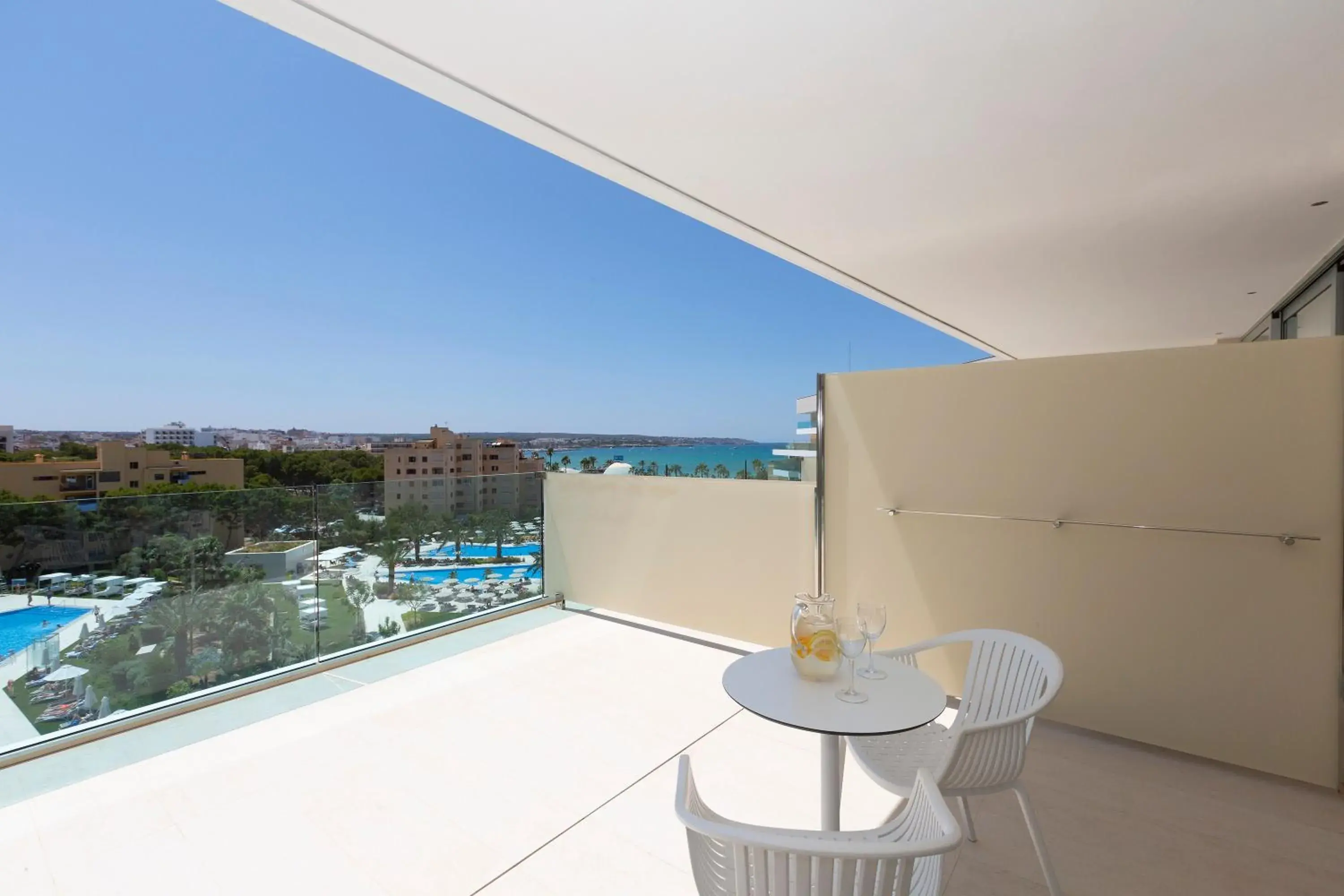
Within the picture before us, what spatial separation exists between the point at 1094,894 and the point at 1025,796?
451 millimetres

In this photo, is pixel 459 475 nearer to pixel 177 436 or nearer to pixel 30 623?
pixel 30 623

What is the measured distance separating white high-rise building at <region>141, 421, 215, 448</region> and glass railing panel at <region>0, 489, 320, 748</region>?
1.07 metres

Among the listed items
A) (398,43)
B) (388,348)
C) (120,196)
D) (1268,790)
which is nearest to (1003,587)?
(1268,790)

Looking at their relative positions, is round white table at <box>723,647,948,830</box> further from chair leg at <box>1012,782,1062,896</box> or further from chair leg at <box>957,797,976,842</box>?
chair leg at <box>957,797,976,842</box>

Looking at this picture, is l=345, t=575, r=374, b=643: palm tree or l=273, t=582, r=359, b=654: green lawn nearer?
l=273, t=582, r=359, b=654: green lawn

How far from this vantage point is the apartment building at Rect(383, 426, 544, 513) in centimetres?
423

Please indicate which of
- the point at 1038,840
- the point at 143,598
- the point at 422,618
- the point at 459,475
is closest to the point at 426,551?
the point at 422,618

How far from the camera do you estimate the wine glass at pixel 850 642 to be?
5.74 ft

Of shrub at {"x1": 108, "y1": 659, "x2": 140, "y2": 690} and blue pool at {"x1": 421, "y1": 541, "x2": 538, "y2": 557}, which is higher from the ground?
blue pool at {"x1": 421, "y1": 541, "x2": 538, "y2": 557}

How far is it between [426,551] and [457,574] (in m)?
0.32

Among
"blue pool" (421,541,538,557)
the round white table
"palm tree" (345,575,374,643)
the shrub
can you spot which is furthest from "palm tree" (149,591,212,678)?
the round white table

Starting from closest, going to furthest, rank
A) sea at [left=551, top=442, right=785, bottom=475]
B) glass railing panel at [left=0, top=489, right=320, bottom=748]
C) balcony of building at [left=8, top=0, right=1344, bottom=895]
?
1. balcony of building at [left=8, top=0, right=1344, bottom=895]
2. glass railing panel at [left=0, top=489, right=320, bottom=748]
3. sea at [left=551, top=442, right=785, bottom=475]

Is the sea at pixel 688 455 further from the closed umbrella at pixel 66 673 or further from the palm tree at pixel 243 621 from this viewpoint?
the closed umbrella at pixel 66 673

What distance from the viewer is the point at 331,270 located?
1537 centimetres
